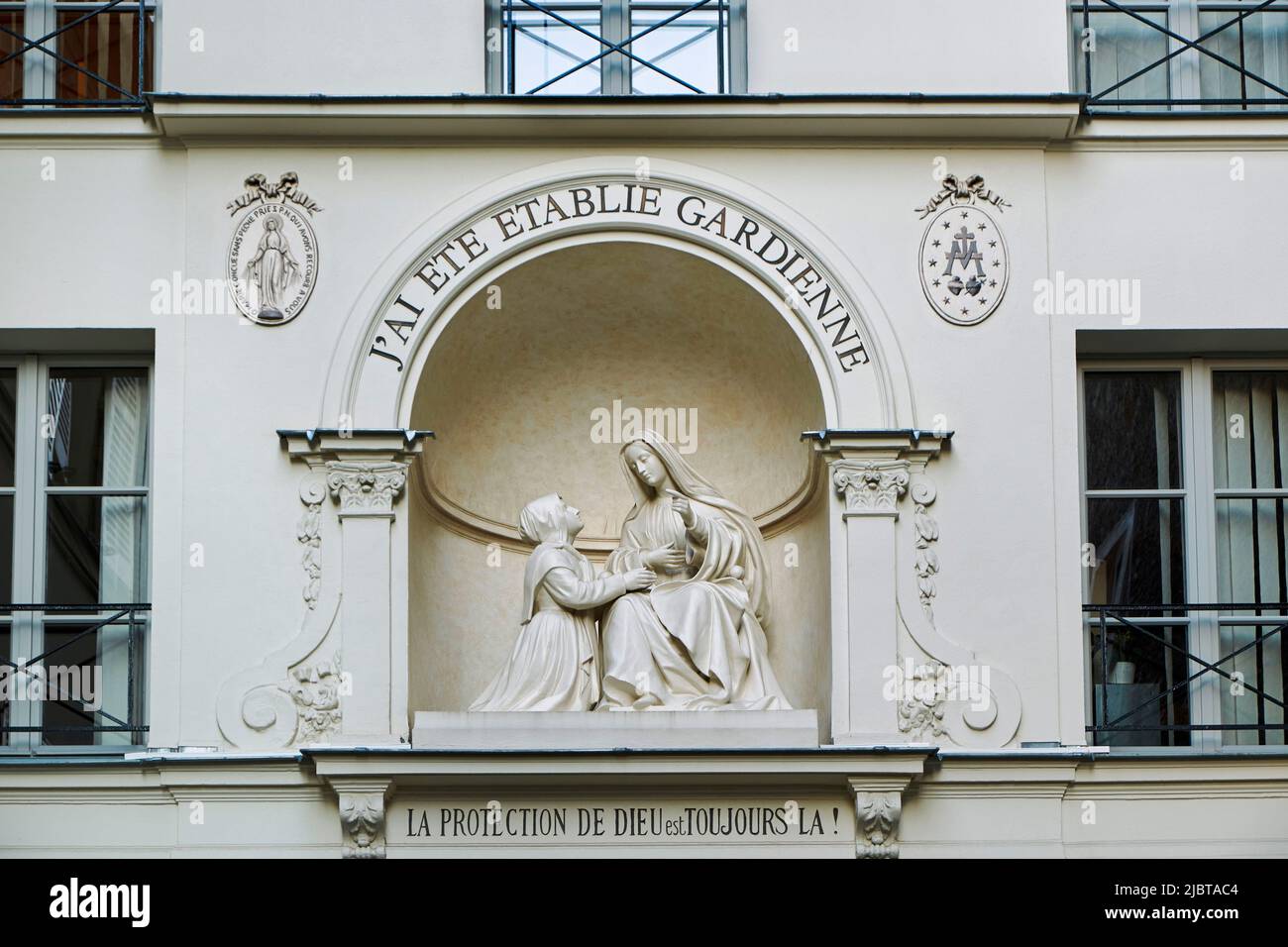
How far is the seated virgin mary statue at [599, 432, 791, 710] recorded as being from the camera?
1306 centimetres

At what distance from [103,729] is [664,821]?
113 inches

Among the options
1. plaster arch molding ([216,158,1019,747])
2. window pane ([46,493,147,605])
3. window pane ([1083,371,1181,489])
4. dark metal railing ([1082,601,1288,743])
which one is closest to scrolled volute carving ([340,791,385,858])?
plaster arch molding ([216,158,1019,747])

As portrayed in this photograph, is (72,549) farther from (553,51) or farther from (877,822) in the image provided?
(877,822)

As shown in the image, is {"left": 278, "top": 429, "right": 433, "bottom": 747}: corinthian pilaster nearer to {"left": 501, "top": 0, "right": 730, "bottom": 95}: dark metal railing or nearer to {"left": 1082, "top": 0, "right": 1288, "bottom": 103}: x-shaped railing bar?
{"left": 501, "top": 0, "right": 730, "bottom": 95}: dark metal railing

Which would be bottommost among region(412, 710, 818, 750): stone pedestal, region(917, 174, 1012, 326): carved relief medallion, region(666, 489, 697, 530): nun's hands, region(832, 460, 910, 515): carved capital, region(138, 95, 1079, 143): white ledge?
region(412, 710, 818, 750): stone pedestal

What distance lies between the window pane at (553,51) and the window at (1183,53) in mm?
2659

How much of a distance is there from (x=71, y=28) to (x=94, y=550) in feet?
9.38

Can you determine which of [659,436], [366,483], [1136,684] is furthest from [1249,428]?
[366,483]

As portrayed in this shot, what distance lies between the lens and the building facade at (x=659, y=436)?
12625 millimetres

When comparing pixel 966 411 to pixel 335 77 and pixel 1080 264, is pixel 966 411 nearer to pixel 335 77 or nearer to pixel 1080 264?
pixel 1080 264

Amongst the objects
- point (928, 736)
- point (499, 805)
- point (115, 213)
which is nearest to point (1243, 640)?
point (928, 736)

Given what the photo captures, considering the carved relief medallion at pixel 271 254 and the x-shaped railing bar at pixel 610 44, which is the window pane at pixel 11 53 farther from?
the x-shaped railing bar at pixel 610 44

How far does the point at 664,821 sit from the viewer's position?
12.6 m

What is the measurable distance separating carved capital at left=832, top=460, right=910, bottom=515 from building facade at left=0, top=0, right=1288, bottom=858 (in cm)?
2
